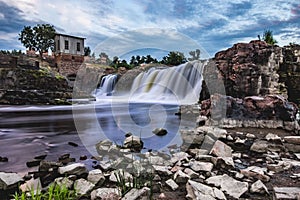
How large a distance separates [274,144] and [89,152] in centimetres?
323

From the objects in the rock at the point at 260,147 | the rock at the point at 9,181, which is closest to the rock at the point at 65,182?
the rock at the point at 9,181

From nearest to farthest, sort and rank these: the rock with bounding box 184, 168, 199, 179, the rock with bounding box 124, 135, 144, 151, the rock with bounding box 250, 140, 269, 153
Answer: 1. the rock with bounding box 184, 168, 199, 179
2. the rock with bounding box 250, 140, 269, 153
3. the rock with bounding box 124, 135, 144, 151

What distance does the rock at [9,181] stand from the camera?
7.61ft

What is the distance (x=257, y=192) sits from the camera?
2209mm

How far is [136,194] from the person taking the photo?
6.36 ft

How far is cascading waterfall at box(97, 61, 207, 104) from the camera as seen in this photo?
1299cm

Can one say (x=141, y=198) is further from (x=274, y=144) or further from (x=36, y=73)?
(x=36, y=73)

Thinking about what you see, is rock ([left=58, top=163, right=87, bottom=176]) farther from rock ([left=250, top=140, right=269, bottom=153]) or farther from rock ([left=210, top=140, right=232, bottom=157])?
rock ([left=250, top=140, right=269, bottom=153])

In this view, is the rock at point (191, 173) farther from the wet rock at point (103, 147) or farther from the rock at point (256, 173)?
the wet rock at point (103, 147)

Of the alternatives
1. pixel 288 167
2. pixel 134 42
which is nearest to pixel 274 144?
pixel 288 167

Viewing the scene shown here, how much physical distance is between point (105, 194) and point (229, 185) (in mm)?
1279

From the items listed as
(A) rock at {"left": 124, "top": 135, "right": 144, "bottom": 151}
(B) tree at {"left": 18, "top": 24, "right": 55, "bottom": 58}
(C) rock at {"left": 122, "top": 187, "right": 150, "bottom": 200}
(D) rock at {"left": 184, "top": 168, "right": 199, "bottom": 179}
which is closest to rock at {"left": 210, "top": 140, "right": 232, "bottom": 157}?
(D) rock at {"left": 184, "top": 168, "right": 199, "bottom": 179}

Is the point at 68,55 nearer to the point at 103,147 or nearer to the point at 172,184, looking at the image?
the point at 103,147

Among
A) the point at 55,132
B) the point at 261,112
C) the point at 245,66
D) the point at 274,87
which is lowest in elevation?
the point at 55,132
